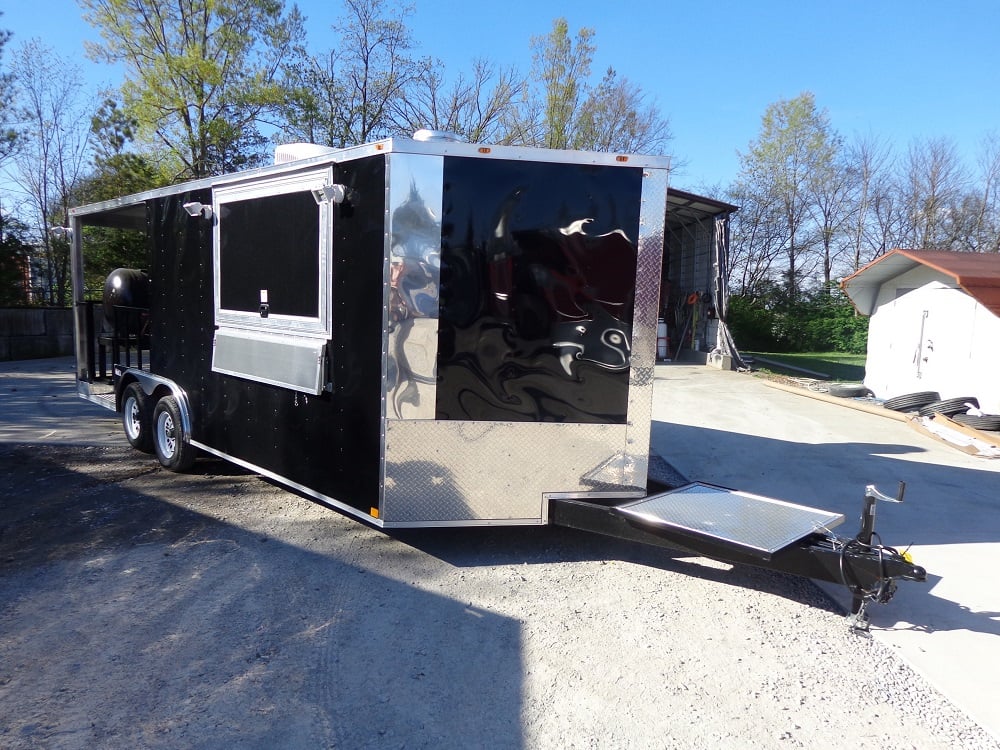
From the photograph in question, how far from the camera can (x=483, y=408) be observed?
4.29m

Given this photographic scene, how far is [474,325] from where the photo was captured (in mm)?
4227

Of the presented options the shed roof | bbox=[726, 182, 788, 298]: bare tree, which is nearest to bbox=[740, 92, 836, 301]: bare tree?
bbox=[726, 182, 788, 298]: bare tree

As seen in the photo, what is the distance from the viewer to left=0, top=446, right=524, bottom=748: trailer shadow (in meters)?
2.74

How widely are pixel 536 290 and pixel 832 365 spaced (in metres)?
21.0

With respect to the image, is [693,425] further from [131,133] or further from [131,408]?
[131,133]

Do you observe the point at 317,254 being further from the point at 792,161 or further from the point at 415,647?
the point at 792,161

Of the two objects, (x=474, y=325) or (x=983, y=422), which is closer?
(x=474, y=325)

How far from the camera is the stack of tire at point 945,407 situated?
9238 millimetres

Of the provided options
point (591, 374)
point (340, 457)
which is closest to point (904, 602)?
point (591, 374)

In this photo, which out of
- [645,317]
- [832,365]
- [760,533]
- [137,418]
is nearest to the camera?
[760,533]

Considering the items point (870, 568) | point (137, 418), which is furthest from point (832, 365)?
point (137, 418)

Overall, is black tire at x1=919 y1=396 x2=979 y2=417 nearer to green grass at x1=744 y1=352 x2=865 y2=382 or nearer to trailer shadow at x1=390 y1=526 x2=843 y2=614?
green grass at x1=744 y1=352 x2=865 y2=382

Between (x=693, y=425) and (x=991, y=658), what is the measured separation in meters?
6.62

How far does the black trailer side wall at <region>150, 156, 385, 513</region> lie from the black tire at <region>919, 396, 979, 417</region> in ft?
32.4
